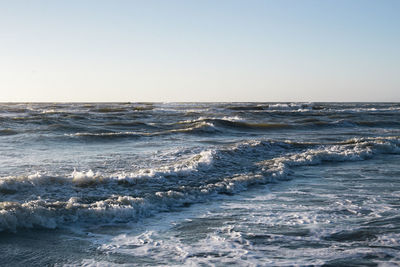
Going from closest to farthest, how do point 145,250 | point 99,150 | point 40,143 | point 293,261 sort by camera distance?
point 293,261 < point 145,250 < point 99,150 < point 40,143

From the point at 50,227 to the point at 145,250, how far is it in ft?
5.18

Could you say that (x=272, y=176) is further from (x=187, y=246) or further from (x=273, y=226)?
(x=187, y=246)

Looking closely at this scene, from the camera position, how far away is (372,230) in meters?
5.18

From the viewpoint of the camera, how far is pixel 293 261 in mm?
4172

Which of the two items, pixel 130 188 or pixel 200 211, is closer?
pixel 200 211

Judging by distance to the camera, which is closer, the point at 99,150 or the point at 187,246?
the point at 187,246

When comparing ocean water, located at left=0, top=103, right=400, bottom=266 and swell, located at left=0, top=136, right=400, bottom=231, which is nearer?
ocean water, located at left=0, top=103, right=400, bottom=266

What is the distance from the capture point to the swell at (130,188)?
5629mm

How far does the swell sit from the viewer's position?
18.5 feet

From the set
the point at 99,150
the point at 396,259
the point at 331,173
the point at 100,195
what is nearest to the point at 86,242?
the point at 100,195

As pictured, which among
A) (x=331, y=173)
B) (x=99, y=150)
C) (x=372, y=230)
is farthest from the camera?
(x=99, y=150)

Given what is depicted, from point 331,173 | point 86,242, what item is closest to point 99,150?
point 331,173

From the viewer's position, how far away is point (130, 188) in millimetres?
7629

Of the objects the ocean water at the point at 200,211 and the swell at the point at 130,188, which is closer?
the ocean water at the point at 200,211
